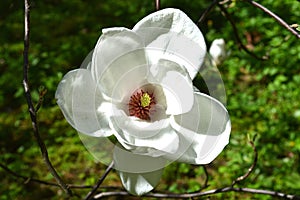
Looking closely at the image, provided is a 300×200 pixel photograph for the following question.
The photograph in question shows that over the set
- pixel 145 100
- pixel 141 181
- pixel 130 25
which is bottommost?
pixel 130 25

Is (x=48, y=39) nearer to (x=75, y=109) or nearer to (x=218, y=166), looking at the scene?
(x=218, y=166)

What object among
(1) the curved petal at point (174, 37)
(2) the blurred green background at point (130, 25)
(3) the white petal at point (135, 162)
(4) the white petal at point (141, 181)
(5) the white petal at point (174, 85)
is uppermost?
(1) the curved petal at point (174, 37)

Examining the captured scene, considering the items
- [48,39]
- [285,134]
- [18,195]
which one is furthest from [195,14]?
[18,195]

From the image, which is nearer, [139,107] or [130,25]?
[139,107]

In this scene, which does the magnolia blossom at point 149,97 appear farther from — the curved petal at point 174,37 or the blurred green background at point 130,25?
the blurred green background at point 130,25

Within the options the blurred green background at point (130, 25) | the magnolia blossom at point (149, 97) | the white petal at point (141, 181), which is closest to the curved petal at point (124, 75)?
the magnolia blossom at point (149, 97)

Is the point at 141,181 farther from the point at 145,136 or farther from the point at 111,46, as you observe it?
the point at 111,46

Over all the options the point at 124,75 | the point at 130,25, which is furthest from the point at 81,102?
the point at 130,25
